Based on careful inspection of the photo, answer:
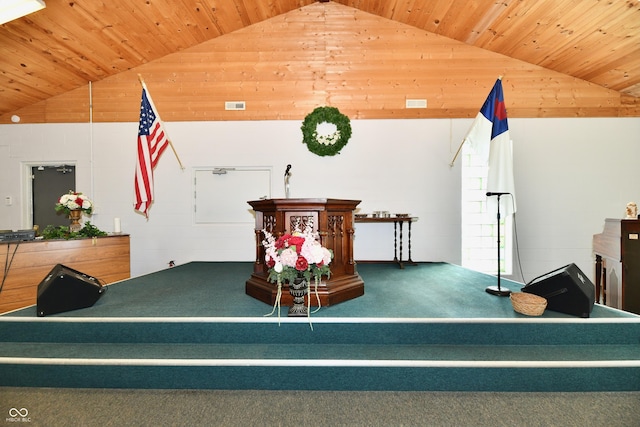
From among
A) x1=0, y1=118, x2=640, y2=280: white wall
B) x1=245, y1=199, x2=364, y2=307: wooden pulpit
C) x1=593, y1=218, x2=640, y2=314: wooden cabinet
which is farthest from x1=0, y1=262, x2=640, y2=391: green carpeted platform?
x1=0, y1=118, x2=640, y2=280: white wall

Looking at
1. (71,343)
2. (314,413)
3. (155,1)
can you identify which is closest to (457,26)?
(155,1)

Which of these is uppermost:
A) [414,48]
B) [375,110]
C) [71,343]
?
[414,48]

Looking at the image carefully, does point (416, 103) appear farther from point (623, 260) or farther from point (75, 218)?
point (75, 218)

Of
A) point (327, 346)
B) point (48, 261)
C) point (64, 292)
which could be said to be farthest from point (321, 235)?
point (48, 261)

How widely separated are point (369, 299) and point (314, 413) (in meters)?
1.51

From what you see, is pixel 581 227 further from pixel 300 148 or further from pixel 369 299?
pixel 300 148

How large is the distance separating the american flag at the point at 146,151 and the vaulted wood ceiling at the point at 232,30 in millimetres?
1165

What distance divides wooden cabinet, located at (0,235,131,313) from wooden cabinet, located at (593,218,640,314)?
6877mm

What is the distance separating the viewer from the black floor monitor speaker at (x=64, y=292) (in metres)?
2.97

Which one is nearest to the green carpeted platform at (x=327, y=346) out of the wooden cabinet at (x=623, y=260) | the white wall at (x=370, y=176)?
the wooden cabinet at (x=623, y=260)

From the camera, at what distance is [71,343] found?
281cm

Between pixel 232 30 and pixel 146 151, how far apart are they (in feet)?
9.24

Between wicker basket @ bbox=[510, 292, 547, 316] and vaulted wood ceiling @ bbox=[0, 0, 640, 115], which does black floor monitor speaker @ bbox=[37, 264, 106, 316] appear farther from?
wicker basket @ bbox=[510, 292, 547, 316]

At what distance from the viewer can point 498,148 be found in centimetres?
387
